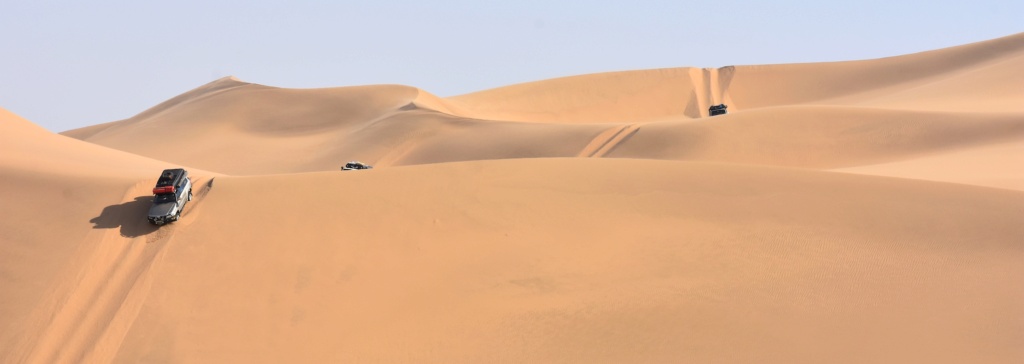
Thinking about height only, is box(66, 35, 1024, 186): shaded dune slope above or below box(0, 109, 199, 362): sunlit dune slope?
above

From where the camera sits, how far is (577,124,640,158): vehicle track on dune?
3328cm

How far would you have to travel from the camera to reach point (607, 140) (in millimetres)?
34469

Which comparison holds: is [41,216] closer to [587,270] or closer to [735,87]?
[587,270]

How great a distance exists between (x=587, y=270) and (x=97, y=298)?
6.34 metres

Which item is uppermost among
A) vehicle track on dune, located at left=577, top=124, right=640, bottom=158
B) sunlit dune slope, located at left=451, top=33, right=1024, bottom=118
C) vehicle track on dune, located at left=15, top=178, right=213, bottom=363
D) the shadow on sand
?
sunlit dune slope, located at left=451, top=33, right=1024, bottom=118

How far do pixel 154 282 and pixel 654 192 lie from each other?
7464mm

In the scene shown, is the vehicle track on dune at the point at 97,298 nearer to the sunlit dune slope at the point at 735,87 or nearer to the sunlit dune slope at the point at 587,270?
the sunlit dune slope at the point at 587,270

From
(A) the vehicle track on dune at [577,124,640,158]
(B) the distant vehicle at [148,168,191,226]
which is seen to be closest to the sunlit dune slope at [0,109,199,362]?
(B) the distant vehicle at [148,168,191,226]

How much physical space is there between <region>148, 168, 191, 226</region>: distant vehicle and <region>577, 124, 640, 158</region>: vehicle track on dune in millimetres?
19642

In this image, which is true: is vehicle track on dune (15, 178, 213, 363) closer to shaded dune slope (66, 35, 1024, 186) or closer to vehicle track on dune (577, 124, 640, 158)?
shaded dune slope (66, 35, 1024, 186)

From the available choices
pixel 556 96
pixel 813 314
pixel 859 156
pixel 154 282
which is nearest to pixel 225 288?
pixel 154 282

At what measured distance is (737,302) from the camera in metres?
12.1

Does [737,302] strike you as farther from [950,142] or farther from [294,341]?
[950,142]

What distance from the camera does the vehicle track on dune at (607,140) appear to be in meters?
33.3
